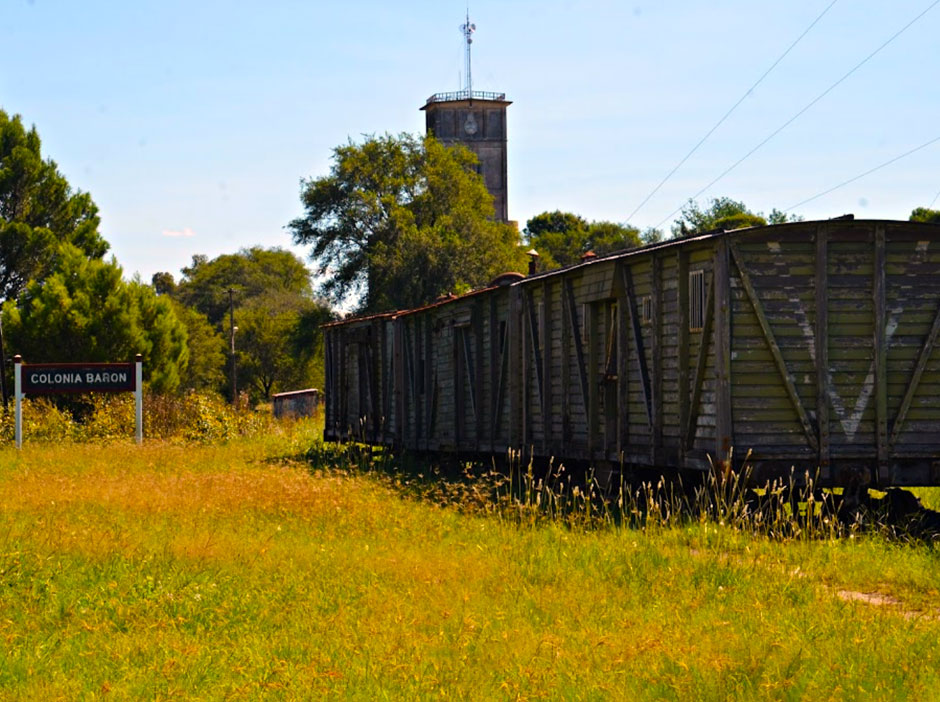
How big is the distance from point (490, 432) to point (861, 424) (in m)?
7.84

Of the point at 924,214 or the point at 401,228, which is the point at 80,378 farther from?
the point at 924,214

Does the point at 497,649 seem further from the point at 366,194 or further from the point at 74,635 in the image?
the point at 366,194

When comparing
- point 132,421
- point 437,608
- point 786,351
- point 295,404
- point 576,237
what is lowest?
point 437,608

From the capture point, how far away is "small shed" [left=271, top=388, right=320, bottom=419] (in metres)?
44.8

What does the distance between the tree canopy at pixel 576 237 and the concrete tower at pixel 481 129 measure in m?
4.94

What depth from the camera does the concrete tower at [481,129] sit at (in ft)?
328

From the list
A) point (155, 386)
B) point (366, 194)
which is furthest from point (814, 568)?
point (366, 194)

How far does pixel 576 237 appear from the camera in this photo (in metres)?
102

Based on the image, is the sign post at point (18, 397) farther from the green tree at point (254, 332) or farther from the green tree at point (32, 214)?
the green tree at point (254, 332)

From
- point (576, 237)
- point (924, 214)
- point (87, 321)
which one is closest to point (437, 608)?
point (87, 321)

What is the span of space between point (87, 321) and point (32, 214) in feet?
38.5

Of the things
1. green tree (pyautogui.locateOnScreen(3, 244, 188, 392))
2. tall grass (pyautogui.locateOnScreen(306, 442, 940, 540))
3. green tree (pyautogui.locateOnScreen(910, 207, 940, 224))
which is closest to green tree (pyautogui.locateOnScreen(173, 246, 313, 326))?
green tree (pyautogui.locateOnScreen(910, 207, 940, 224))

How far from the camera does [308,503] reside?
13422 mm

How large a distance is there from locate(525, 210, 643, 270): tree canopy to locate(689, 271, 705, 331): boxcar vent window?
82.8 metres
